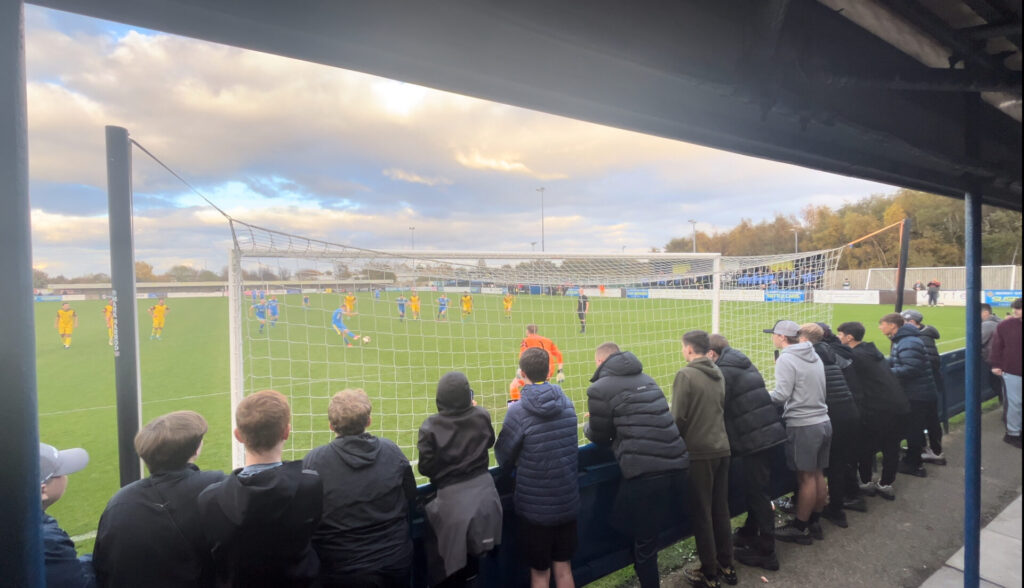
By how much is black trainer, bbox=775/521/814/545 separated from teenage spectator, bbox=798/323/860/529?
45 centimetres

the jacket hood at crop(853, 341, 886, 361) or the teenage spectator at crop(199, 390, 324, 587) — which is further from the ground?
the jacket hood at crop(853, 341, 886, 361)

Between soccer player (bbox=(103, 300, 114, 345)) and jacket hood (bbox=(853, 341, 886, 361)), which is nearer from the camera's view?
soccer player (bbox=(103, 300, 114, 345))

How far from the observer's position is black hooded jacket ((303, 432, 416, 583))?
1995 mm

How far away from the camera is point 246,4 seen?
2.93 ft

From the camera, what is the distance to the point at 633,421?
9.16ft

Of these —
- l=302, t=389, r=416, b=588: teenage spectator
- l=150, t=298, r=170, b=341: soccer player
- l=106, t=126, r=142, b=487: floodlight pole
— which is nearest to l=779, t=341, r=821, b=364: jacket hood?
l=302, t=389, r=416, b=588: teenage spectator

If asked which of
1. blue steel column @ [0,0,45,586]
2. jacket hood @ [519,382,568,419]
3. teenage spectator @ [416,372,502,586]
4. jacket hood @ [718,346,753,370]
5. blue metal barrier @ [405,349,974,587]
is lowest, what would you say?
blue metal barrier @ [405,349,974,587]

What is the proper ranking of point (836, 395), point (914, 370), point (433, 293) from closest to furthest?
point (836, 395) → point (914, 370) → point (433, 293)

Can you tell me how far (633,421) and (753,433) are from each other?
1102 mm

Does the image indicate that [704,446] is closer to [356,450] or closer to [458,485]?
[458,485]

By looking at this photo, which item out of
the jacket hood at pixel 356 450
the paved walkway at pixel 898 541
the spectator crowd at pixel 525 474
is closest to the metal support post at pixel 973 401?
the spectator crowd at pixel 525 474

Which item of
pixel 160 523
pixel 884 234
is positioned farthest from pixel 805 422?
pixel 884 234

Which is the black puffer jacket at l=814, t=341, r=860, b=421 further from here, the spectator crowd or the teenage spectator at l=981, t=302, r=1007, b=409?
the teenage spectator at l=981, t=302, r=1007, b=409

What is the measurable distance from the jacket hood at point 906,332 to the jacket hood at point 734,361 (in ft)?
8.56
